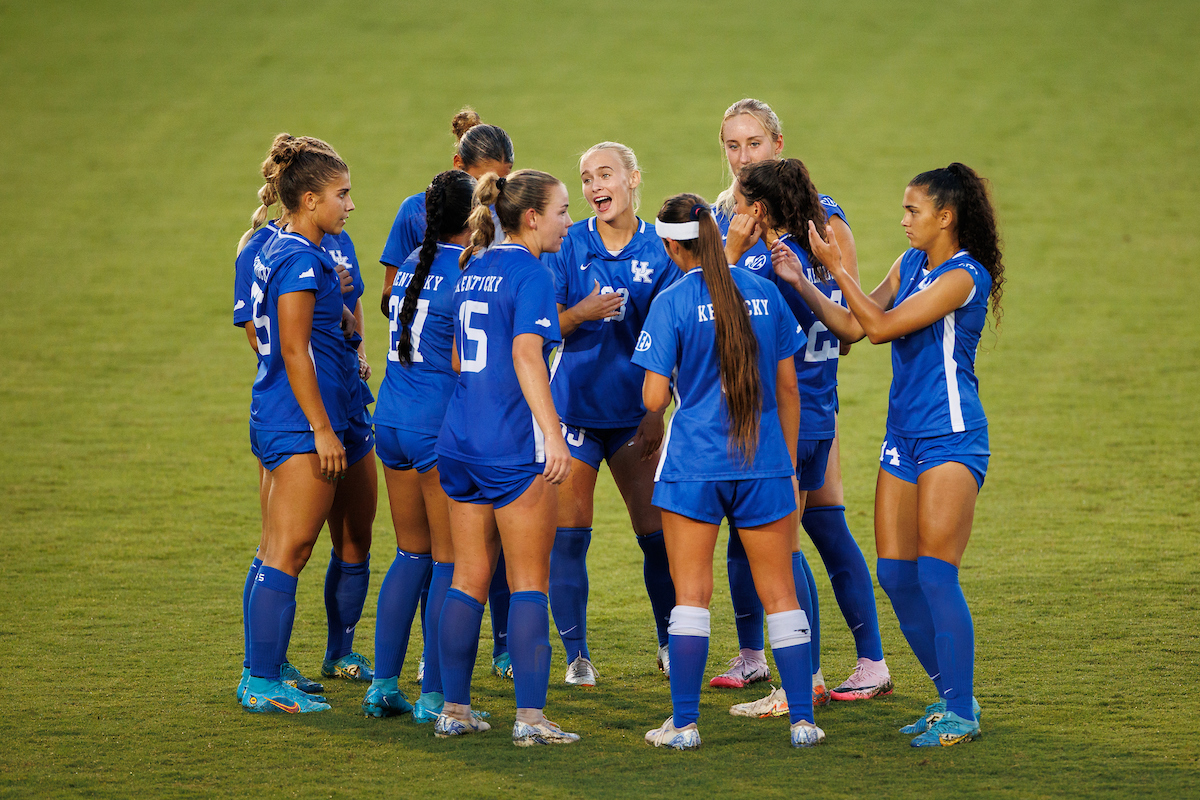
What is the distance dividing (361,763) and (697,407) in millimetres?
1698

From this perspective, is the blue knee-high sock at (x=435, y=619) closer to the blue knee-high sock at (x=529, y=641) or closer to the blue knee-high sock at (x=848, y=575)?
the blue knee-high sock at (x=529, y=641)

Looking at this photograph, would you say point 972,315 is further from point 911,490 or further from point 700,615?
point 700,615

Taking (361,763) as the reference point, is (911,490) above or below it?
above

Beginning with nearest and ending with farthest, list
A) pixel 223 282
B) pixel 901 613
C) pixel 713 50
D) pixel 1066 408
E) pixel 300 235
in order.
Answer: pixel 901 613
pixel 300 235
pixel 1066 408
pixel 223 282
pixel 713 50

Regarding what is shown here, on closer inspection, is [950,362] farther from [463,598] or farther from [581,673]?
[581,673]

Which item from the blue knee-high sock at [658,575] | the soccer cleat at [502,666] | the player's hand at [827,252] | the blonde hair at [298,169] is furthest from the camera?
the soccer cleat at [502,666]

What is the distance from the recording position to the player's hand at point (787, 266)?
4.21m

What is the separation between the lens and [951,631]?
3.94 metres

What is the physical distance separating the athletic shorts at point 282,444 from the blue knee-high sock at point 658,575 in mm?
1516

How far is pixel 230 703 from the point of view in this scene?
460cm

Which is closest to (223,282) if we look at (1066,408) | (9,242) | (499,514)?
(9,242)

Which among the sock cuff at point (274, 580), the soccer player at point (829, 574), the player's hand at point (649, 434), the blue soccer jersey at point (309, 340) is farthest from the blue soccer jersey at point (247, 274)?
the soccer player at point (829, 574)

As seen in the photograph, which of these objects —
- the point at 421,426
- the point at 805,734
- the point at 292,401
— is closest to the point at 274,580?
the point at 292,401

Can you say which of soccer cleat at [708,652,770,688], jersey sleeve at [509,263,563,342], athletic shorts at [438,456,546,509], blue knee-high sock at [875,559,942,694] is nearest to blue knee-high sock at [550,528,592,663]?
soccer cleat at [708,652,770,688]
